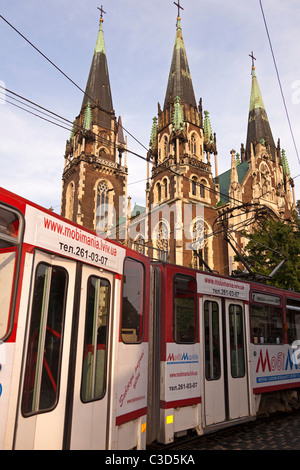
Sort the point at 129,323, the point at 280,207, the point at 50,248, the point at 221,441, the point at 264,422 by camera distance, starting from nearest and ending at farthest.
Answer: the point at 50,248 → the point at 129,323 → the point at 221,441 → the point at 264,422 → the point at 280,207

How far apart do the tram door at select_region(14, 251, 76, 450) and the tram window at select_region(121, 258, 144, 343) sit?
4.18 feet

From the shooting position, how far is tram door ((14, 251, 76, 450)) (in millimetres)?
3389

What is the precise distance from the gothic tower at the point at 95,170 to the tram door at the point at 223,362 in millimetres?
33181

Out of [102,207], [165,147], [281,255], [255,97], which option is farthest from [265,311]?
[255,97]

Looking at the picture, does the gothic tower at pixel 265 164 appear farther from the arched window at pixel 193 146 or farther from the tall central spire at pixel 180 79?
the tall central spire at pixel 180 79

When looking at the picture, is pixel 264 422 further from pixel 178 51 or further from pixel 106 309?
pixel 178 51

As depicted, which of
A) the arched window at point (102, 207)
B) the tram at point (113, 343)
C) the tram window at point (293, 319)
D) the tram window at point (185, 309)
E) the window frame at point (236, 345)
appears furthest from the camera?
the arched window at point (102, 207)

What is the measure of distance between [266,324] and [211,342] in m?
2.38

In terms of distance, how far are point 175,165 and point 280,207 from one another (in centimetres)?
1350

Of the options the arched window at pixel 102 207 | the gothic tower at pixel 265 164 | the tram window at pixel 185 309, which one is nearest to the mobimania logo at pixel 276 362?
the tram window at pixel 185 309

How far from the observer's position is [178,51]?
150ft

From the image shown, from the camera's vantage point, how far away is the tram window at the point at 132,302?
5.27m

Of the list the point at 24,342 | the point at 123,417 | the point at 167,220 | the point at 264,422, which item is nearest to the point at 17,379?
the point at 24,342

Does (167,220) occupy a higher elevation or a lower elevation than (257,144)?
lower
